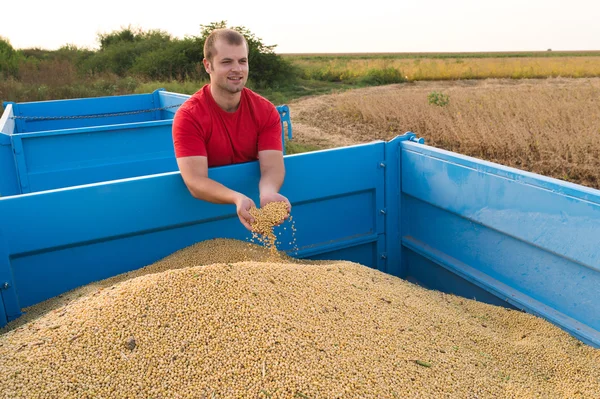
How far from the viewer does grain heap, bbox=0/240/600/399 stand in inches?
63.5

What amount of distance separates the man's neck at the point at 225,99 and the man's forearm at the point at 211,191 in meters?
0.62

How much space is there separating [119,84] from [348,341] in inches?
712

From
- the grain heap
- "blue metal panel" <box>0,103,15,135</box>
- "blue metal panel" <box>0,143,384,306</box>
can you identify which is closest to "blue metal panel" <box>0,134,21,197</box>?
"blue metal panel" <box>0,103,15,135</box>

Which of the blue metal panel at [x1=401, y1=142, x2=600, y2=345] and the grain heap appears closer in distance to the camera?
the grain heap

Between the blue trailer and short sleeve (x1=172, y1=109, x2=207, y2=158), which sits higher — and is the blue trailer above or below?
below

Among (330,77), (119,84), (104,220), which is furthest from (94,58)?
(104,220)

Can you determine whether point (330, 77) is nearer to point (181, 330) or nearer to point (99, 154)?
point (99, 154)

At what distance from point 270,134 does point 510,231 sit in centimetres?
139

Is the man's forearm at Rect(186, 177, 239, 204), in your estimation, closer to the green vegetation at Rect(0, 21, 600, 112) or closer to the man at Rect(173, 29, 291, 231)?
the man at Rect(173, 29, 291, 231)

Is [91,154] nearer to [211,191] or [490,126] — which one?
[211,191]

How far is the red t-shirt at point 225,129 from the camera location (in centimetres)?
278

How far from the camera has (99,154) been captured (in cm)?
423

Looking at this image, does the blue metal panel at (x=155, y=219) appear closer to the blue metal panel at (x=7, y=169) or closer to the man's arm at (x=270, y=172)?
the man's arm at (x=270, y=172)

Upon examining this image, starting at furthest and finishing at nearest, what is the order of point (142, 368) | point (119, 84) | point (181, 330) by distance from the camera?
point (119, 84) < point (181, 330) < point (142, 368)
